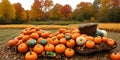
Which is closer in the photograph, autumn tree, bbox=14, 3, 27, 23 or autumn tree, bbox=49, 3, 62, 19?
autumn tree, bbox=14, 3, 27, 23

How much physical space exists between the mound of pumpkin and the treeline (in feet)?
89.6

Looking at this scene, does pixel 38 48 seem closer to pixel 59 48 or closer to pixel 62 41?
pixel 59 48

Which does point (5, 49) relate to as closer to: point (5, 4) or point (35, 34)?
point (35, 34)

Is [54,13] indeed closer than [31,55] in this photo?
No

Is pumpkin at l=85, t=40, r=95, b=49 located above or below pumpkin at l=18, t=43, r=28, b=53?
above

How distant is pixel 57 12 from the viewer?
4538cm

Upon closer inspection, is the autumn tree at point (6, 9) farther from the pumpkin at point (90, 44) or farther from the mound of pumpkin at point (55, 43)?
the pumpkin at point (90, 44)

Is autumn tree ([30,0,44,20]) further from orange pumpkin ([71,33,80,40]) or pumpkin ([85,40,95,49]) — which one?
pumpkin ([85,40,95,49])

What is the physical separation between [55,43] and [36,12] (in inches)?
1419

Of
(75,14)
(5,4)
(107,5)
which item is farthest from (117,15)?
(5,4)

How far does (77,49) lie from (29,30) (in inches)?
67.6

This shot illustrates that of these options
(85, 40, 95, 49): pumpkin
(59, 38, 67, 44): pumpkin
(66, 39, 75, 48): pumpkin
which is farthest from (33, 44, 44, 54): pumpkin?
(85, 40, 95, 49): pumpkin

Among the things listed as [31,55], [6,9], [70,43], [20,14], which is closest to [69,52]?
[70,43]

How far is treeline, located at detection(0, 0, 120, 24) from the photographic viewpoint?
35.7 meters
